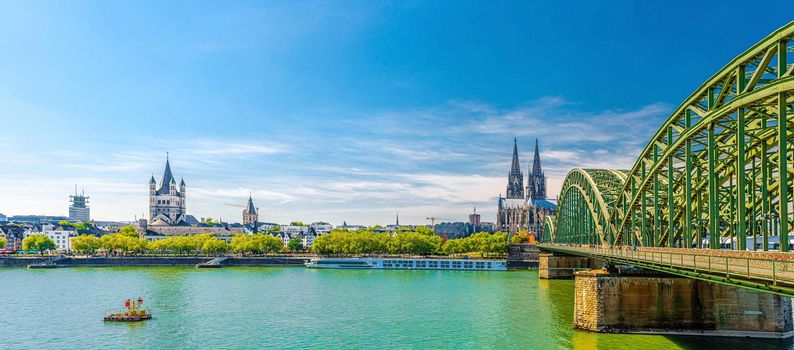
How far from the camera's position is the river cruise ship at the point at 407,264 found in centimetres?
12506

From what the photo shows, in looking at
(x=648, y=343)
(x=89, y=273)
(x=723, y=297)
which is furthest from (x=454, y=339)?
(x=89, y=273)

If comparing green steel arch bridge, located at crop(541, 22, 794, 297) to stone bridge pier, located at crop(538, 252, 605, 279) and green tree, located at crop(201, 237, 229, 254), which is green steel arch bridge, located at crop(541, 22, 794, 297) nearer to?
stone bridge pier, located at crop(538, 252, 605, 279)

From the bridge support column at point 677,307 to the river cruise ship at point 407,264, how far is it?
81043mm

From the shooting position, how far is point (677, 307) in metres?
42.2

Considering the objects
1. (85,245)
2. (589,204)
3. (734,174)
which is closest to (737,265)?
(734,174)


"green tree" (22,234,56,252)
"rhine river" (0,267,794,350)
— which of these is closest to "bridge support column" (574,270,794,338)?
"rhine river" (0,267,794,350)

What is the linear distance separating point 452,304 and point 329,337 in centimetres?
2185

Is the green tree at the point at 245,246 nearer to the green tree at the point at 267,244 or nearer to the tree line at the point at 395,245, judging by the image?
the green tree at the point at 267,244

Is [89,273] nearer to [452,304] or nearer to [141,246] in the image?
[141,246]

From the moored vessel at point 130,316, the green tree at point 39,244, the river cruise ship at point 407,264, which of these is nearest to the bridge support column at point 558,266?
the river cruise ship at point 407,264

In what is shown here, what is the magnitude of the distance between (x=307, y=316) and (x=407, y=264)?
74321 mm

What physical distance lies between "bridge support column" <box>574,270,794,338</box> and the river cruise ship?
81043 millimetres

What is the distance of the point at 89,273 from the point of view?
360 feet

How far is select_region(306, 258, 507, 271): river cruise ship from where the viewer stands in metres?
125
